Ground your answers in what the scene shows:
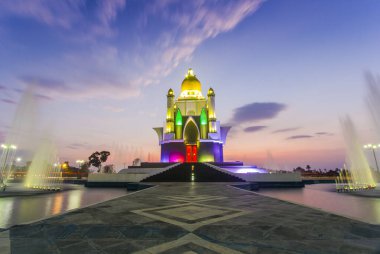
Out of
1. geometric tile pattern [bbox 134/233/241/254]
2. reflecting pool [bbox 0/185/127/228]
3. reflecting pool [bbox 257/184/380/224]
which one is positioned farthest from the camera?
reflecting pool [bbox 257/184/380/224]

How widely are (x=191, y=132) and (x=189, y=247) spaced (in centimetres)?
4468

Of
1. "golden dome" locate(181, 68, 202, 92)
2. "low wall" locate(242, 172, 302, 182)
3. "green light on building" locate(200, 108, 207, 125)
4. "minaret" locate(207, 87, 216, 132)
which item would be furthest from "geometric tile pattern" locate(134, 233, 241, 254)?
"golden dome" locate(181, 68, 202, 92)

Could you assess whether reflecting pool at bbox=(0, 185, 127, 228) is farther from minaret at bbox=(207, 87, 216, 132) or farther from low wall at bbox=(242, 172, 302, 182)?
minaret at bbox=(207, 87, 216, 132)

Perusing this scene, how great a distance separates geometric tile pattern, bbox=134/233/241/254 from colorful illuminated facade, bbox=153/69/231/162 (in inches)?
1641

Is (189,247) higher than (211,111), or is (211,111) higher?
(211,111)

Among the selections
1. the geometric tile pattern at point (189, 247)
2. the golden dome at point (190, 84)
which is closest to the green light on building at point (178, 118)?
the golden dome at point (190, 84)

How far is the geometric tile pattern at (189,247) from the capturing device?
3.31 meters

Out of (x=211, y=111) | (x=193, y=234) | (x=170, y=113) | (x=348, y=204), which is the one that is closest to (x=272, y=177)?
(x=348, y=204)

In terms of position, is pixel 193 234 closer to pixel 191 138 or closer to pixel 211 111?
pixel 191 138

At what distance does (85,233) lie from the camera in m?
4.28

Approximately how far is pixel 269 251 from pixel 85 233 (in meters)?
3.73

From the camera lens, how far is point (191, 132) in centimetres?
Result: 4816

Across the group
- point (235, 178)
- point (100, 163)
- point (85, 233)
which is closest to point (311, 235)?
point (85, 233)

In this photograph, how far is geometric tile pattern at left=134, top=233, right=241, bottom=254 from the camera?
10.9 feet
